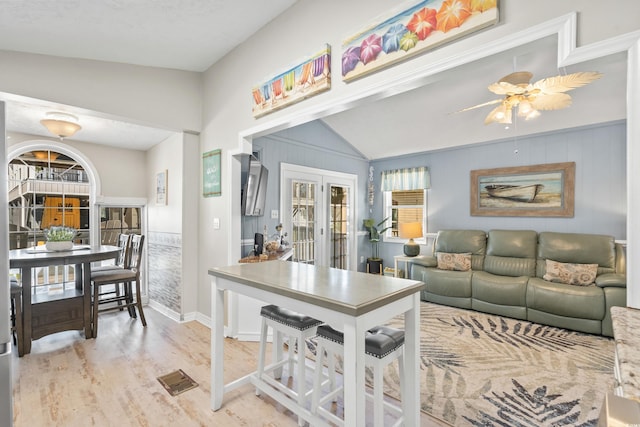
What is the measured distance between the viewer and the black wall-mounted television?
11.1 feet

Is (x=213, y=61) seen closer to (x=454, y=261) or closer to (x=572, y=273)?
(x=454, y=261)

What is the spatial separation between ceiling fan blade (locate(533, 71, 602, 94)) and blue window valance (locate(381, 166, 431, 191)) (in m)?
2.70

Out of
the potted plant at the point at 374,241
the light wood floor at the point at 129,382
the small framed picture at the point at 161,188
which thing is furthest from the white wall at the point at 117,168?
the potted plant at the point at 374,241

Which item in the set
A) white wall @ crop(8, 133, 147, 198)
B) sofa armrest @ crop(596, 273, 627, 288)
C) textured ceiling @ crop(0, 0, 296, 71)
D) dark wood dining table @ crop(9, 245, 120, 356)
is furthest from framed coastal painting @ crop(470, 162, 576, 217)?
white wall @ crop(8, 133, 147, 198)

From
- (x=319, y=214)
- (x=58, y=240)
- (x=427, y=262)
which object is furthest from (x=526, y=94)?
(x=58, y=240)

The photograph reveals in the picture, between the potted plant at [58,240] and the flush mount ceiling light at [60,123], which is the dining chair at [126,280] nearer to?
the potted plant at [58,240]

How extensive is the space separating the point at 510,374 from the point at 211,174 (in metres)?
3.46

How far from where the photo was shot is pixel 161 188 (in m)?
4.18

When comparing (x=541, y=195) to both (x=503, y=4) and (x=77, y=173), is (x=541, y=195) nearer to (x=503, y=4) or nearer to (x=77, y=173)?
(x=503, y=4)

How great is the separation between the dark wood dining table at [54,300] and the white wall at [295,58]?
1.11 meters

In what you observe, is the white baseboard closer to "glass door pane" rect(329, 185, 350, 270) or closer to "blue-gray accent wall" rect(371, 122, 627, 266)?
"glass door pane" rect(329, 185, 350, 270)

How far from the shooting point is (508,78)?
2596 millimetres

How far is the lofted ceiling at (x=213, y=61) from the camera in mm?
2205

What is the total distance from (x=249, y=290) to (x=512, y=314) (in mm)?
3358
